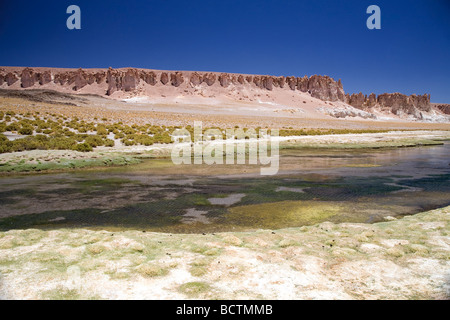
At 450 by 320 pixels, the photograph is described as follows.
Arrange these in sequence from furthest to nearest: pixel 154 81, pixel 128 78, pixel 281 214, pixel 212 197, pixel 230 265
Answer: pixel 154 81 < pixel 128 78 < pixel 212 197 < pixel 281 214 < pixel 230 265

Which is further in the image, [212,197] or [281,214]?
[212,197]

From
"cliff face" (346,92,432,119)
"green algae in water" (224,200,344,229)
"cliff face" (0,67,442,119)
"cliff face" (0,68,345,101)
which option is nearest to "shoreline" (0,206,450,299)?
"green algae in water" (224,200,344,229)

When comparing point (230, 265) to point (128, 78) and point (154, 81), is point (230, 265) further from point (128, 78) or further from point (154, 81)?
point (154, 81)

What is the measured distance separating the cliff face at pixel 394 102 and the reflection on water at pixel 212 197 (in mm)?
161256

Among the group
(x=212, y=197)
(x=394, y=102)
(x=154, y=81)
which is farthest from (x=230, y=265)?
(x=394, y=102)

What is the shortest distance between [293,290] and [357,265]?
1.13m

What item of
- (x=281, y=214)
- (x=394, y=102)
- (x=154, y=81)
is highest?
(x=154, y=81)

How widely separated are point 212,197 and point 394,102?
7087 inches

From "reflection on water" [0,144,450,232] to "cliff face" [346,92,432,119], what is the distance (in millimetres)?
161256

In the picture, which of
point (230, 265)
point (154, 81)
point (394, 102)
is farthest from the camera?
point (394, 102)

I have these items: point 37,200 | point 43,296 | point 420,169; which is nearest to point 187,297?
point 43,296

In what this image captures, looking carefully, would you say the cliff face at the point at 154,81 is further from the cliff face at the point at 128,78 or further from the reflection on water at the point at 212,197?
the reflection on water at the point at 212,197

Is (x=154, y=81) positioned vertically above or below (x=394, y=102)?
above

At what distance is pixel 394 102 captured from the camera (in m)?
165
